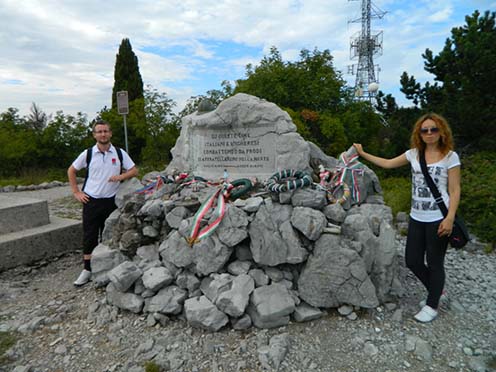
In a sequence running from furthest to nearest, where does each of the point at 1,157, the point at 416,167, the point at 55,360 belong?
the point at 1,157, the point at 416,167, the point at 55,360

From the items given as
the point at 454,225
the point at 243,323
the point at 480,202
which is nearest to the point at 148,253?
the point at 243,323

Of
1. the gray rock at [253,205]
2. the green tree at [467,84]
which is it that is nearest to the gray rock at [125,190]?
the gray rock at [253,205]

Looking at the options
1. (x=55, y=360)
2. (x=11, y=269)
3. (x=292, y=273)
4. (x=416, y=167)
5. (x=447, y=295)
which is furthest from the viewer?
(x=11, y=269)

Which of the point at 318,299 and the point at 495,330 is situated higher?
the point at 318,299

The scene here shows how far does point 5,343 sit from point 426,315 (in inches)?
163

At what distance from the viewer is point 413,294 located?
393cm

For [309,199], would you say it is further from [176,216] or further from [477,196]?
[477,196]

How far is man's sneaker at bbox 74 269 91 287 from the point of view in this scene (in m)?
4.48

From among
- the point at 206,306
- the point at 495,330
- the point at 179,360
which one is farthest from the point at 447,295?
the point at 179,360

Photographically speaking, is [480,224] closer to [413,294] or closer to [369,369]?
[413,294]

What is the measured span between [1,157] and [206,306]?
16398mm

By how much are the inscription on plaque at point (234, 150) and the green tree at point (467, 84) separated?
6.60 m

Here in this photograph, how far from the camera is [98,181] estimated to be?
448cm

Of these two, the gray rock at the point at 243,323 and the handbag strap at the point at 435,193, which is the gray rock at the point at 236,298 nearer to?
the gray rock at the point at 243,323
